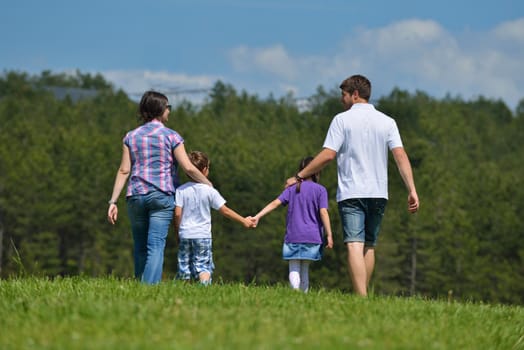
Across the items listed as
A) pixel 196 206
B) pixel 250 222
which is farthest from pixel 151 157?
pixel 250 222

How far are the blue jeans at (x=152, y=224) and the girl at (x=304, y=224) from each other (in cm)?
171

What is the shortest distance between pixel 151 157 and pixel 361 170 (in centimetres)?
202

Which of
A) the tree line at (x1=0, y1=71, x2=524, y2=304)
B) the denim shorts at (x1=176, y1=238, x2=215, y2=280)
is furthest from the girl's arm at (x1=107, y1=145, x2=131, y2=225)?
the tree line at (x1=0, y1=71, x2=524, y2=304)

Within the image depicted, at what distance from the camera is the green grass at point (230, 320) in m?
4.69

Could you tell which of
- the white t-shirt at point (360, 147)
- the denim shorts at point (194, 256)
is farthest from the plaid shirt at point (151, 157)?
the white t-shirt at point (360, 147)

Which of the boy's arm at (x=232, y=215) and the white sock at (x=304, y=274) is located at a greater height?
the boy's arm at (x=232, y=215)

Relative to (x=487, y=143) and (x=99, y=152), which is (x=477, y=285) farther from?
(x=487, y=143)

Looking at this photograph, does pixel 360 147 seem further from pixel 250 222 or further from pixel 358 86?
pixel 250 222

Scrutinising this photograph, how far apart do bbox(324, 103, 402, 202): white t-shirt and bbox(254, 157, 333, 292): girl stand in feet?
5.06

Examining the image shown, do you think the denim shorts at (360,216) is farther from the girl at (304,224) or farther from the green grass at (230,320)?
the girl at (304,224)

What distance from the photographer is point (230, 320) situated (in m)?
5.38

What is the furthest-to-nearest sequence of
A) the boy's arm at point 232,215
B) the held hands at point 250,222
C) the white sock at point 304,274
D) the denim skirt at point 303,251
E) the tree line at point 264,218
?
the tree line at point 264,218 < the white sock at point 304,274 < the denim skirt at point 303,251 < the held hands at point 250,222 < the boy's arm at point 232,215

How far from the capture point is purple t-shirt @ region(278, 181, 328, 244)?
9.80m

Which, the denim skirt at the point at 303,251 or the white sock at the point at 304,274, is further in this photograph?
the white sock at the point at 304,274
